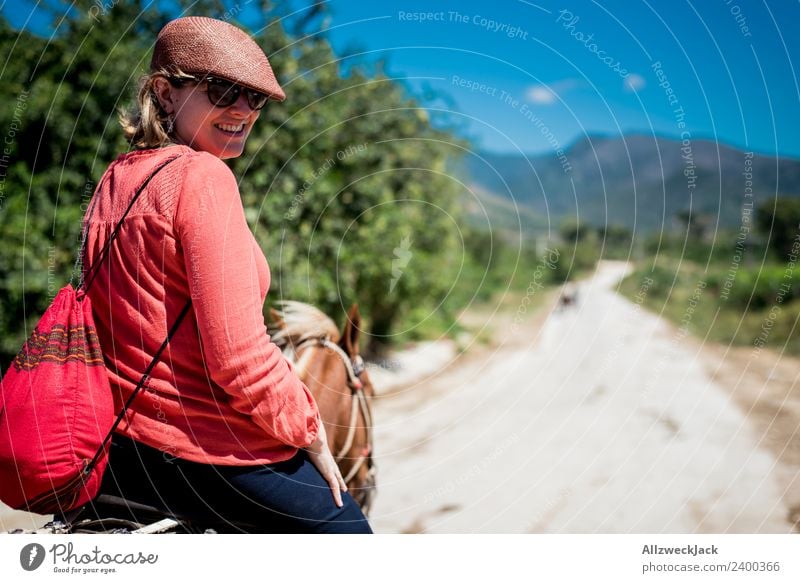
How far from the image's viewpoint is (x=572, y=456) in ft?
16.0

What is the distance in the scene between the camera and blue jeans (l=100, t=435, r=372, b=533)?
4.75 feet

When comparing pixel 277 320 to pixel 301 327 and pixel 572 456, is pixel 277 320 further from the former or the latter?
pixel 572 456

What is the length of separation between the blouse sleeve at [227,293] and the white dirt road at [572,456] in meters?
2.53

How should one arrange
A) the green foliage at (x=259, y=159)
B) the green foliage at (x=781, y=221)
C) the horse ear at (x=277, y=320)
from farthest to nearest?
the green foliage at (x=781, y=221) → the green foliage at (x=259, y=159) → the horse ear at (x=277, y=320)

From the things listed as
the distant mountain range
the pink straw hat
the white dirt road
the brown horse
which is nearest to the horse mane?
the brown horse

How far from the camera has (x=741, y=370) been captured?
838 centimetres

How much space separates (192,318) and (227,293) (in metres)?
0.16

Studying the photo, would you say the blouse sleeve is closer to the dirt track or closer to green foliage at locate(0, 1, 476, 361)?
green foliage at locate(0, 1, 476, 361)

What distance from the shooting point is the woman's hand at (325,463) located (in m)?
1.53

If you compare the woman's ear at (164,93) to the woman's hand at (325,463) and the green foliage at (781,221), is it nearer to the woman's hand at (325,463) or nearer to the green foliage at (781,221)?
the woman's hand at (325,463)

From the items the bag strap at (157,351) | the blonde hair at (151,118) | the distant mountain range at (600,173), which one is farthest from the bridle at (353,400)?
the distant mountain range at (600,173)

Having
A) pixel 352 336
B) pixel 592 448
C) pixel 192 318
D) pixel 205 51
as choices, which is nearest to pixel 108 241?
pixel 192 318
